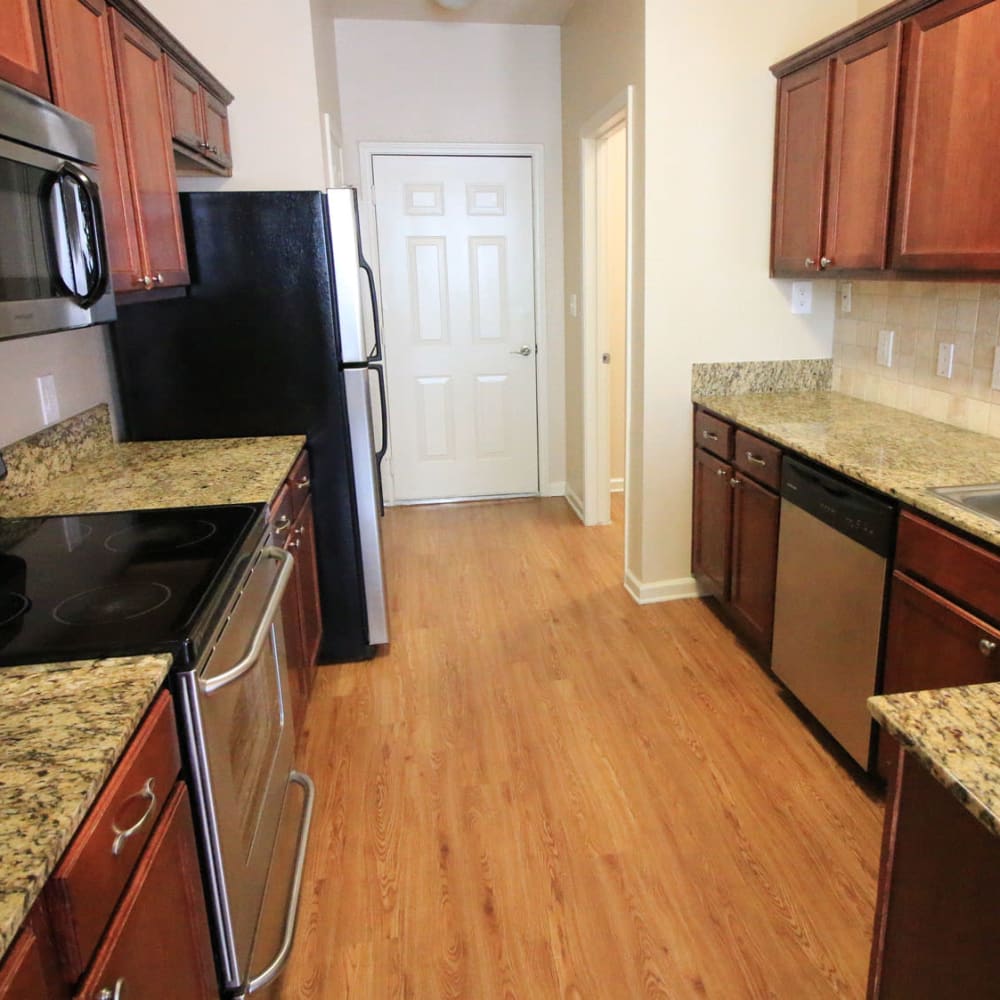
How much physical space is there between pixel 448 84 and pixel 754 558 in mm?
3107

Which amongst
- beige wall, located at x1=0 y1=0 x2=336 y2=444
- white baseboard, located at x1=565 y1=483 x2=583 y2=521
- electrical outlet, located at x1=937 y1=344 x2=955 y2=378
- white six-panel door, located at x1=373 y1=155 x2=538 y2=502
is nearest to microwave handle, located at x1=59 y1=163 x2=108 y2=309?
beige wall, located at x1=0 y1=0 x2=336 y2=444

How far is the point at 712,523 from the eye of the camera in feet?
10.3

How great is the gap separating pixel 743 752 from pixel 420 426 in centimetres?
295

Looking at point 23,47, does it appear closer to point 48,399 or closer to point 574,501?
point 48,399

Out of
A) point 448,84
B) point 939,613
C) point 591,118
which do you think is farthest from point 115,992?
point 448,84

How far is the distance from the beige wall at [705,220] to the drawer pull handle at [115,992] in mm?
2656

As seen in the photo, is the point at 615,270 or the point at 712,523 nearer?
the point at 712,523

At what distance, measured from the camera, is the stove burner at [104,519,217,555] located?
5.34 ft

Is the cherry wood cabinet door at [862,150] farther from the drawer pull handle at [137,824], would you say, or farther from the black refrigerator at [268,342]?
the drawer pull handle at [137,824]

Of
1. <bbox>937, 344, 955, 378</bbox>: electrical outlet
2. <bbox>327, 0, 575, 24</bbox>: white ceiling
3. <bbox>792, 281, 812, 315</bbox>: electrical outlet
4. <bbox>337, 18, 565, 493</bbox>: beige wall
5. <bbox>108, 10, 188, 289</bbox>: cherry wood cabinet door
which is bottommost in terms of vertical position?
<bbox>937, 344, 955, 378</bbox>: electrical outlet

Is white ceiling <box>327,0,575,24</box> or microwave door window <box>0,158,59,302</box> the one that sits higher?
white ceiling <box>327,0,575,24</box>

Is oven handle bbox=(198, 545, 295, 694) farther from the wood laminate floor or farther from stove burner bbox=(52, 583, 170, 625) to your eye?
the wood laminate floor

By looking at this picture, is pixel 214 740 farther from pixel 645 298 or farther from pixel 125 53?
pixel 645 298

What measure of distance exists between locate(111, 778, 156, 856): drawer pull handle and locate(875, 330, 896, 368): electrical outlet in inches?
108
